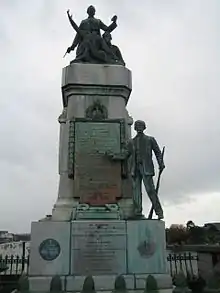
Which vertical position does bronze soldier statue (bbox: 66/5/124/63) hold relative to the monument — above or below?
above

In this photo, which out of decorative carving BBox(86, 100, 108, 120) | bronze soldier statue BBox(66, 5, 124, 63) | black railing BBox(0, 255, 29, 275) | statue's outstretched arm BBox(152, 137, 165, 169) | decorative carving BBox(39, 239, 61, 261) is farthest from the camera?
black railing BBox(0, 255, 29, 275)

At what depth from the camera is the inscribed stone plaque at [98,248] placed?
877 centimetres

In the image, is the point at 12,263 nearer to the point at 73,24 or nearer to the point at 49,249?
the point at 49,249

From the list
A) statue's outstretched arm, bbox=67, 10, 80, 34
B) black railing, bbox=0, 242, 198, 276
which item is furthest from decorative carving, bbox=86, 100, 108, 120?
black railing, bbox=0, 242, 198, 276

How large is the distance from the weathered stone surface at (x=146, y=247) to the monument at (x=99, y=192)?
2cm

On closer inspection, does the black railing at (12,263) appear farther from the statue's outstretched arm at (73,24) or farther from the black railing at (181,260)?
the statue's outstretched arm at (73,24)

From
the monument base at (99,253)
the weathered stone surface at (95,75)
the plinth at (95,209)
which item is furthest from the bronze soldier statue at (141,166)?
the weathered stone surface at (95,75)

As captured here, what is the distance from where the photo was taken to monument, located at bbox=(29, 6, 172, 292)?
8828mm

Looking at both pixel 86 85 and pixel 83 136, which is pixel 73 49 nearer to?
pixel 86 85

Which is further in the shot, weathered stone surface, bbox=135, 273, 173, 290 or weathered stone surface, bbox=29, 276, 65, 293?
weathered stone surface, bbox=135, 273, 173, 290

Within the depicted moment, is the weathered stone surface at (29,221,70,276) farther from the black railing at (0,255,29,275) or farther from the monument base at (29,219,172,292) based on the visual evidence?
the black railing at (0,255,29,275)

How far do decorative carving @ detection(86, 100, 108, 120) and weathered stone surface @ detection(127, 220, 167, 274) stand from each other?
285cm

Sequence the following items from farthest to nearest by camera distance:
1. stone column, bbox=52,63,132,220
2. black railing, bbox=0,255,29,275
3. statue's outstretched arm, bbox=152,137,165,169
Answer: black railing, bbox=0,255,29,275
stone column, bbox=52,63,132,220
statue's outstretched arm, bbox=152,137,165,169

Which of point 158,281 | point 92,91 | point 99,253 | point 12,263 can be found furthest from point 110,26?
point 12,263
